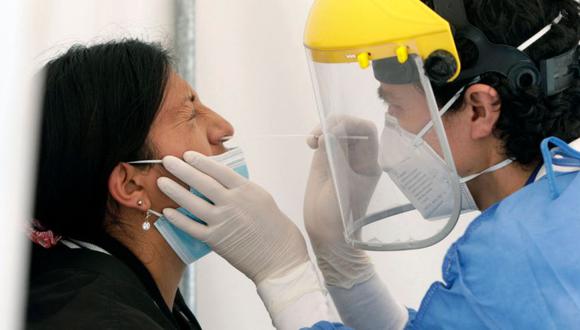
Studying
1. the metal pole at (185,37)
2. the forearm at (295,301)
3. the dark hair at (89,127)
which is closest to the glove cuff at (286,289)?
the forearm at (295,301)

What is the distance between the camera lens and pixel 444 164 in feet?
4.88

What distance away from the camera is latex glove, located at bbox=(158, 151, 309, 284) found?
1.53 meters

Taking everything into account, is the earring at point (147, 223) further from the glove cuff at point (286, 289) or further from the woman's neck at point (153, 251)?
the glove cuff at point (286, 289)

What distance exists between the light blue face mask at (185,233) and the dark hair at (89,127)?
73 millimetres

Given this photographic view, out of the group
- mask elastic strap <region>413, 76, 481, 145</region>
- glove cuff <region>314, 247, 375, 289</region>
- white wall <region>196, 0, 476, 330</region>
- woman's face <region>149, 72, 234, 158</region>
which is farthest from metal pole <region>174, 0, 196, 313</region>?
mask elastic strap <region>413, 76, 481, 145</region>

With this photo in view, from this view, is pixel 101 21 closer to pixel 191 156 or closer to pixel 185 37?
pixel 185 37

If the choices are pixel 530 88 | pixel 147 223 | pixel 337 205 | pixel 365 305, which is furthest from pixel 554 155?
pixel 147 223

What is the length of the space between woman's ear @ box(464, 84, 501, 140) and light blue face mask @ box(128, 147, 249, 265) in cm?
49

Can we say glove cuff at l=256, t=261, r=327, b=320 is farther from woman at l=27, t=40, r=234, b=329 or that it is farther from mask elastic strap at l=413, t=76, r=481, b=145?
mask elastic strap at l=413, t=76, r=481, b=145

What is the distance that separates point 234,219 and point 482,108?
1.74 ft

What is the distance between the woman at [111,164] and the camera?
4.89 feet

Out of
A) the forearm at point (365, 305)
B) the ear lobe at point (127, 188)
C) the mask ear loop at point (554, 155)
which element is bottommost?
the forearm at point (365, 305)

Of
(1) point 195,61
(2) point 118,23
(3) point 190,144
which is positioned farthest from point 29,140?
(1) point 195,61

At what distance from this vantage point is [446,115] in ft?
4.85
